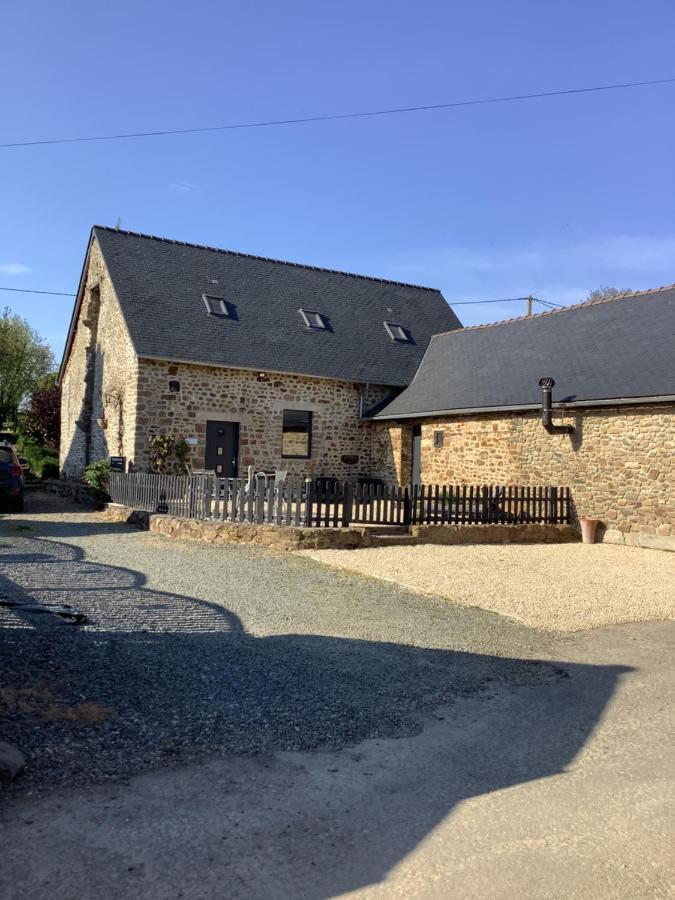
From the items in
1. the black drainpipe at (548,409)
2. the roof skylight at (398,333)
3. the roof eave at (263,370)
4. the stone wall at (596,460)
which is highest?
the roof skylight at (398,333)

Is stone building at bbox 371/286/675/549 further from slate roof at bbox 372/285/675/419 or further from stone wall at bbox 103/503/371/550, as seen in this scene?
stone wall at bbox 103/503/371/550

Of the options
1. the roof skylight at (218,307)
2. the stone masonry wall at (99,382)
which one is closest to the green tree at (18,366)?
the stone masonry wall at (99,382)

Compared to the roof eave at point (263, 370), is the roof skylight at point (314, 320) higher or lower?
higher

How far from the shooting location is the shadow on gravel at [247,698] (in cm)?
383

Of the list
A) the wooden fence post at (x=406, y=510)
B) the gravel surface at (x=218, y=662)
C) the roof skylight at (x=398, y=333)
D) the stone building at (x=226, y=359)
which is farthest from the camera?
the roof skylight at (x=398, y=333)

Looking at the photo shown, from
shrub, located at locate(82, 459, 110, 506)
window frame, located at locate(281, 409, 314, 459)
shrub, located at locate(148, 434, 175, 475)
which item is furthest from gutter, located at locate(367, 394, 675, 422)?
shrub, located at locate(82, 459, 110, 506)

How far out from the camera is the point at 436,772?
393cm

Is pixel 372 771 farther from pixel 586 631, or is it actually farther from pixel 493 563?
pixel 493 563

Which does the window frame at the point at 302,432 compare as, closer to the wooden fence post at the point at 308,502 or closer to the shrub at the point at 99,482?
the shrub at the point at 99,482

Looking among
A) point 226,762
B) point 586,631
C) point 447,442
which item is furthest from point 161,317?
point 226,762

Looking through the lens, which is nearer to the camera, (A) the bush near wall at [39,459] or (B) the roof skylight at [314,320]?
(B) the roof skylight at [314,320]

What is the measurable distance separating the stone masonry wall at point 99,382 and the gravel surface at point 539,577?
9.83 m

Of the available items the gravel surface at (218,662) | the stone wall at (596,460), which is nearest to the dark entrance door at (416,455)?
the stone wall at (596,460)

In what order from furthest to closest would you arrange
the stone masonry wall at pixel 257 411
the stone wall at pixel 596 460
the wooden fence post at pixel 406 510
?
the stone masonry wall at pixel 257 411 → the stone wall at pixel 596 460 → the wooden fence post at pixel 406 510
